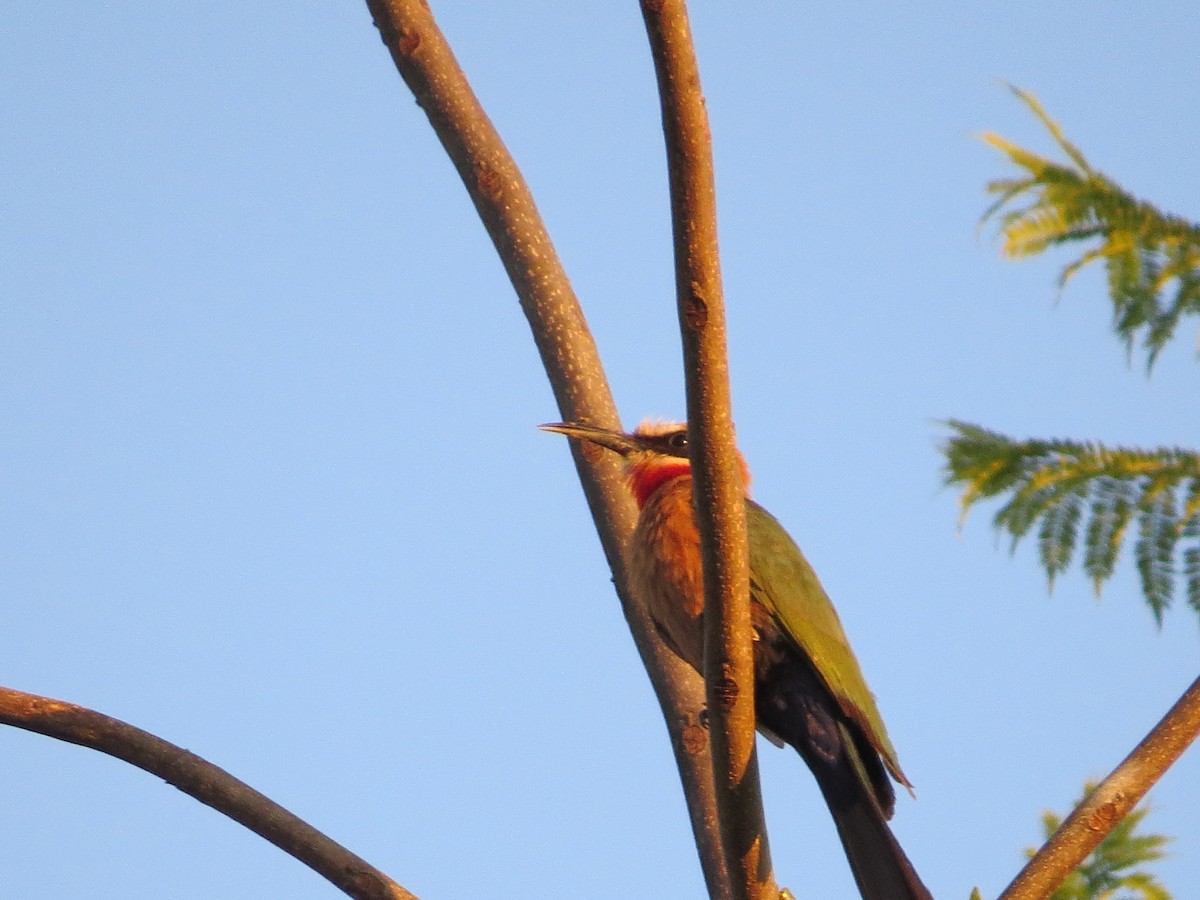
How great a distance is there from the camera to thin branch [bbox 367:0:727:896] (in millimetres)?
4582

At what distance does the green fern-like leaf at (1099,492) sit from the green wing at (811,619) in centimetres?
146

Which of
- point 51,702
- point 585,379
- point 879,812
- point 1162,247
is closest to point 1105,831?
point 879,812

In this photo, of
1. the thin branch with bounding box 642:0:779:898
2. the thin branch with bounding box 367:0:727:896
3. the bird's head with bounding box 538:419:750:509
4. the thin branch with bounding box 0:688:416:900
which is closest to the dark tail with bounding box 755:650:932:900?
the thin branch with bounding box 367:0:727:896

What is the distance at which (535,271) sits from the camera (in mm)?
4621

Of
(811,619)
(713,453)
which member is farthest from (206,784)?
(811,619)

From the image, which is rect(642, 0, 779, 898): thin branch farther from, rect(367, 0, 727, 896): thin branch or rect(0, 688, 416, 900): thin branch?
rect(367, 0, 727, 896): thin branch

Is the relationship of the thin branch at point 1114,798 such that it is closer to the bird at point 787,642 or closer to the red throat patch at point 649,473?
the bird at point 787,642

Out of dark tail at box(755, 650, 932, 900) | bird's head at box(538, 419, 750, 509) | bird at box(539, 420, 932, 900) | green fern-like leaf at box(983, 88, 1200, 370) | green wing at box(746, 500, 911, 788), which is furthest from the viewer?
bird's head at box(538, 419, 750, 509)

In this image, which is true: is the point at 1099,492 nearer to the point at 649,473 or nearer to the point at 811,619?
the point at 811,619

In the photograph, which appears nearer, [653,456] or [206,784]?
[206,784]

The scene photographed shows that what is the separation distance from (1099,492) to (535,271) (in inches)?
91.8

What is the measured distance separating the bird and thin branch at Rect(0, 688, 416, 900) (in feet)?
4.04

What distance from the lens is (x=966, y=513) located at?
112 inches

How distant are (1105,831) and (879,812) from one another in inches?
28.5
